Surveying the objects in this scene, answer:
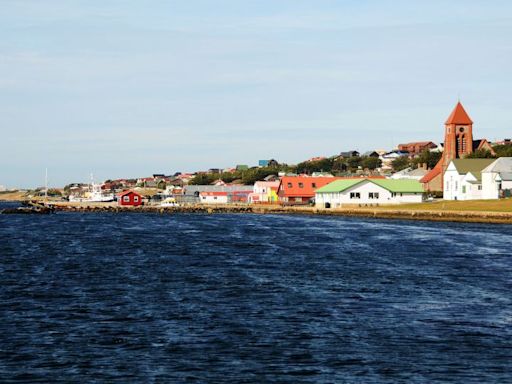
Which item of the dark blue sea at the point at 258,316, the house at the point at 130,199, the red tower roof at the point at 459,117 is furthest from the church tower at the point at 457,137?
the dark blue sea at the point at 258,316

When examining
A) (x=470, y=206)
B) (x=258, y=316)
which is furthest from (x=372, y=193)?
(x=258, y=316)

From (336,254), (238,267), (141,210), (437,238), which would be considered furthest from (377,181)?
(238,267)

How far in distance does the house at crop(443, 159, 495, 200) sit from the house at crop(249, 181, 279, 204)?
38.3 m

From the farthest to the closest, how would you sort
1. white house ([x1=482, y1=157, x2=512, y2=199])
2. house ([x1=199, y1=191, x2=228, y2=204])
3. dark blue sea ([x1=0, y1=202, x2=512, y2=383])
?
house ([x1=199, y1=191, x2=228, y2=204]) < white house ([x1=482, y1=157, x2=512, y2=199]) < dark blue sea ([x1=0, y1=202, x2=512, y2=383])

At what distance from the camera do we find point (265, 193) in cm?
16612

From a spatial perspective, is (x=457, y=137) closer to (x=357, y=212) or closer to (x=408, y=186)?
(x=408, y=186)

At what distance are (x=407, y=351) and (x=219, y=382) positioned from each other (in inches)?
233

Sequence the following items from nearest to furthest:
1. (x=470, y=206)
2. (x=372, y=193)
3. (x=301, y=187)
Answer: (x=470, y=206), (x=372, y=193), (x=301, y=187)

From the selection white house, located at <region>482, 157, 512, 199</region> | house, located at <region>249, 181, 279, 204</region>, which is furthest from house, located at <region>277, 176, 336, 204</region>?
white house, located at <region>482, 157, 512, 199</region>

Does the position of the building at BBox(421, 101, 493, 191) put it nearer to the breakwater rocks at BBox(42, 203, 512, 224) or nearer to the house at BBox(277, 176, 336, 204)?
the house at BBox(277, 176, 336, 204)

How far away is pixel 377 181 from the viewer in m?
131

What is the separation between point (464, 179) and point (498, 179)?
9.59 m

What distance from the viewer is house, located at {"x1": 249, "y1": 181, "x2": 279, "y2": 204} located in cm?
16062

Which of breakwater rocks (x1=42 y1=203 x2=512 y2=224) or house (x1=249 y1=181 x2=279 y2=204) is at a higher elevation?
house (x1=249 y1=181 x2=279 y2=204)
